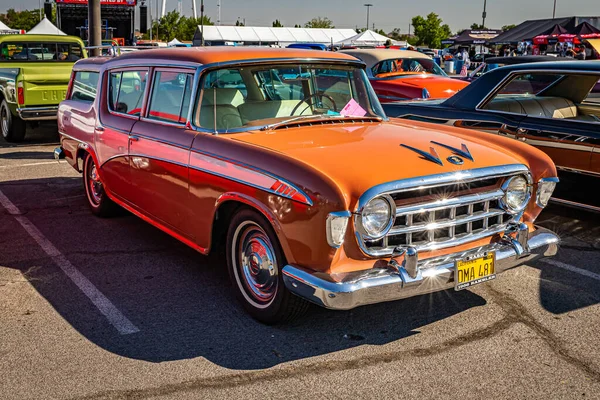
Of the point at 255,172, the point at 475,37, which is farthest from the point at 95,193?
the point at 475,37

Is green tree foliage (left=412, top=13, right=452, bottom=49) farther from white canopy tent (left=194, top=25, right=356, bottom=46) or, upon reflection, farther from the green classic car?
the green classic car

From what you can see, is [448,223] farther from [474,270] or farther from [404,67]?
[404,67]

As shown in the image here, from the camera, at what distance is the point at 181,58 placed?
4.91 metres

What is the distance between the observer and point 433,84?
1178 centimetres

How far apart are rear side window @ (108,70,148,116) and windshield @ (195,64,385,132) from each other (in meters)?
0.97

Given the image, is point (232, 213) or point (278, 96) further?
point (278, 96)

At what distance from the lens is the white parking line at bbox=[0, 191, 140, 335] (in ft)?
13.6

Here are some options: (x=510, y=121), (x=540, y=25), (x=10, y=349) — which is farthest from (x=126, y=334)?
(x=540, y=25)

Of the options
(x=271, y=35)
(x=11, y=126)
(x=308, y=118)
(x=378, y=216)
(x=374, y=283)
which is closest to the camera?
(x=374, y=283)

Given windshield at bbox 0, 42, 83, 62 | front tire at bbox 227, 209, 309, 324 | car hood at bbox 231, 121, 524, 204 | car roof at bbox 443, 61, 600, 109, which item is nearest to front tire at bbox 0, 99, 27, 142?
windshield at bbox 0, 42, 83, 62

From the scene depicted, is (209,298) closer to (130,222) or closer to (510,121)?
(130,222)

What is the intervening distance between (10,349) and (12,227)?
9.01 feet

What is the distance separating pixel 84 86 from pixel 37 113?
4.16 meters

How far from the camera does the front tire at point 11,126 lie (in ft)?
36.2
